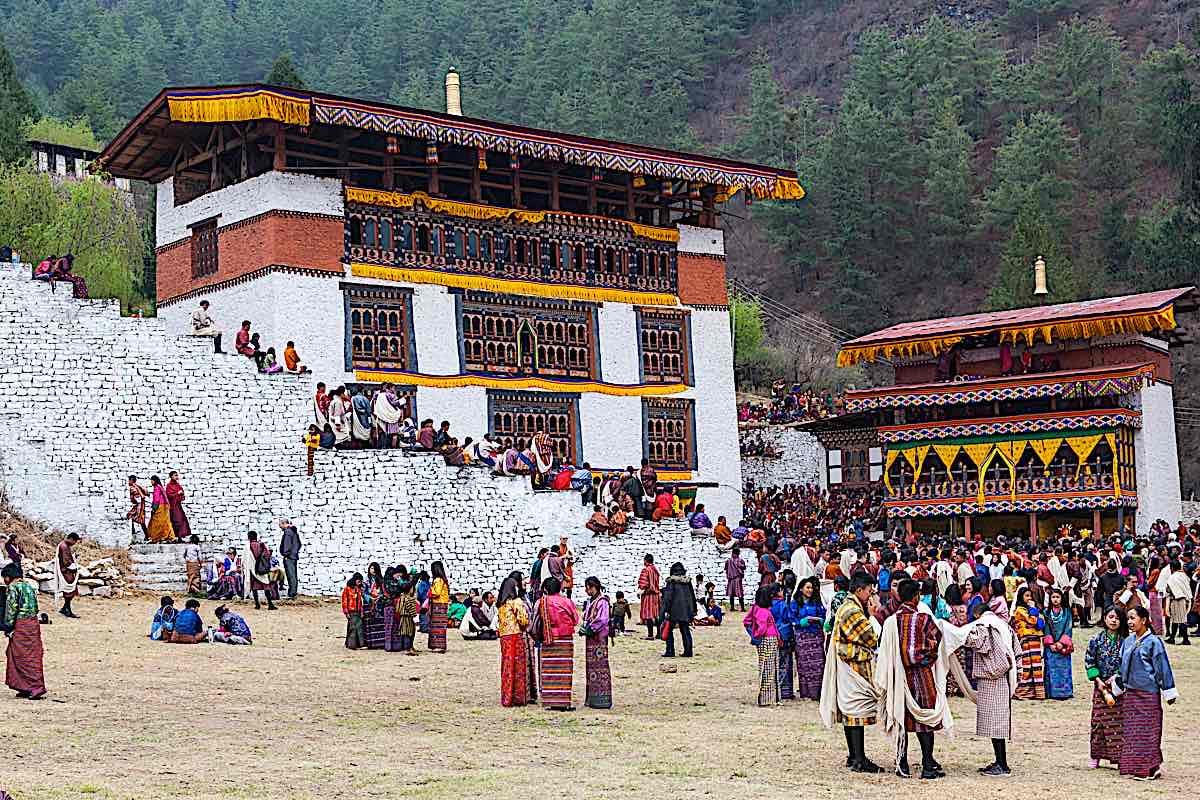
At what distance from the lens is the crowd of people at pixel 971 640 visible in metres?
12.4

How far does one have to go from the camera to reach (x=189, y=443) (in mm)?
26859

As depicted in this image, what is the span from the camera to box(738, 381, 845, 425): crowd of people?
4491 centimetres

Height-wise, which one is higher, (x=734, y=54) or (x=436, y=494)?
(x=734, y=54)

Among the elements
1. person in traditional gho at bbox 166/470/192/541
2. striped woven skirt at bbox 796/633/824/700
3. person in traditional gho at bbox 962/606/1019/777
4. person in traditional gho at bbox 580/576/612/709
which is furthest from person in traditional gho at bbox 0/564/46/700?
person in traditional gho at bbox 166/470/192/541

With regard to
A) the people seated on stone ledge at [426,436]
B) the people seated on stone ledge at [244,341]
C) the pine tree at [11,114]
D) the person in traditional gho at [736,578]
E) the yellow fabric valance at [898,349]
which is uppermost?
the pine tree at [11,114]

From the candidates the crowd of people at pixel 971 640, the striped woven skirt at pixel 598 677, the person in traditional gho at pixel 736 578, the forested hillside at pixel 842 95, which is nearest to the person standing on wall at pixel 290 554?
the crowd of people at pixel 971 640

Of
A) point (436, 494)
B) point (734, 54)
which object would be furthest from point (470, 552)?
point (734, 54)

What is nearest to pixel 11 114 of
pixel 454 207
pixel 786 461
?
pixel 454 207

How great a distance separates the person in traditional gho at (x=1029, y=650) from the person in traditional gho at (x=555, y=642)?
471cm

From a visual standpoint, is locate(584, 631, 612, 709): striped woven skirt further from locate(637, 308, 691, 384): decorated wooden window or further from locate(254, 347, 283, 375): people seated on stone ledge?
locate(637, 308, 691, 384): decorated wooden window

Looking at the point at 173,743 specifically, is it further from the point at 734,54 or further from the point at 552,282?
the point at 734,54

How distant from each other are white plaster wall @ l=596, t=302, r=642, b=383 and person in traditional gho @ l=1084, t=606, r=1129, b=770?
2207cm

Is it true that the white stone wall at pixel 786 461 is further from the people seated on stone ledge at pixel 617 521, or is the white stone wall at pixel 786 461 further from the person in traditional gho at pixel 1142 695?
the person in traditional gho at pixel 1142 695

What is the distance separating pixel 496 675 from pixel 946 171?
46.8m
